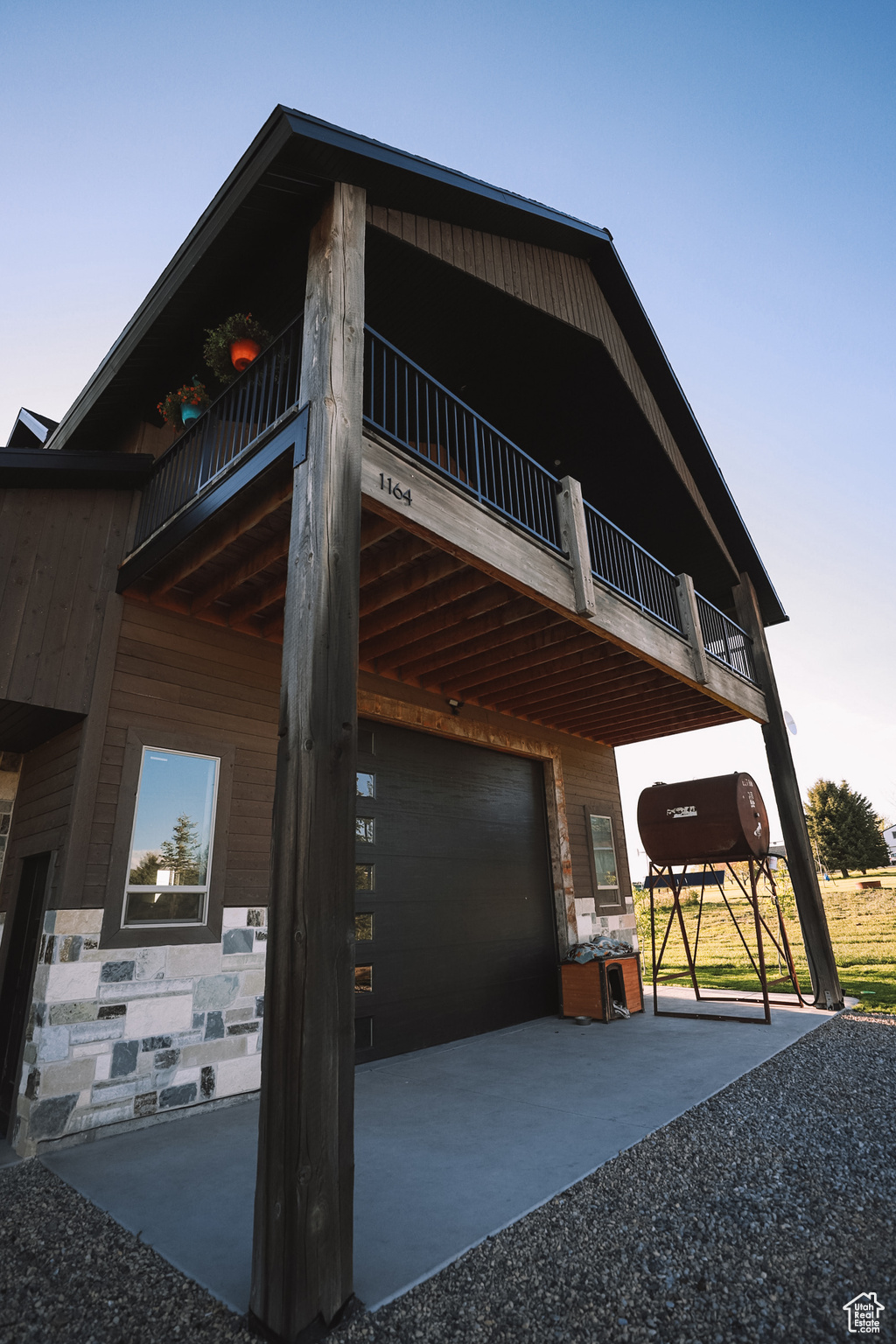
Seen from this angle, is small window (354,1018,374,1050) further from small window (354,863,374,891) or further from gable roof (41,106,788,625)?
gable roof (41,106,788,625)

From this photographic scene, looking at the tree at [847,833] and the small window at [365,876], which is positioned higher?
the tree at [847,833]

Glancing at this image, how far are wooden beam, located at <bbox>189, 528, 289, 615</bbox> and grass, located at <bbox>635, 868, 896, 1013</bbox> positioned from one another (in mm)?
8879

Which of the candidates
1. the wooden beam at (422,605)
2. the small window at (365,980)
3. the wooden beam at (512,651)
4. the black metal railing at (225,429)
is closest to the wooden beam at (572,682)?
the wooden beam at (512,651)

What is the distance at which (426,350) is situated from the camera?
719 cm

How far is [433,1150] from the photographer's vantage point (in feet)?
12.0

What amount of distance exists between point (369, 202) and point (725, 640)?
735cm

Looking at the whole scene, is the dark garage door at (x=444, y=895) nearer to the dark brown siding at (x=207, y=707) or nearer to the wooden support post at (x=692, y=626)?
the dark brown siding at (x=207, y=707)

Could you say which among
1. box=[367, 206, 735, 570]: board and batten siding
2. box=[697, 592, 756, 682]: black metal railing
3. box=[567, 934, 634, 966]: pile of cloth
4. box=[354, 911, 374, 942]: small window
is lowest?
box=[567, 934, 634, 966]: pile of cloth

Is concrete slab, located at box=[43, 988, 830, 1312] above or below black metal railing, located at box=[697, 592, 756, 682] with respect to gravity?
below

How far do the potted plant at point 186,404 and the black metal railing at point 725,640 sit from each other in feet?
21.6

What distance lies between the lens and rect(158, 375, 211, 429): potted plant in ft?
18.8

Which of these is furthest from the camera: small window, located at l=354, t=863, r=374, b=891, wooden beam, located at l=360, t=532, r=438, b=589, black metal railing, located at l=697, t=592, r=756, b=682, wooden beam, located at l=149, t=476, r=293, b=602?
black metal railing, located at l=697, t=592, r=756, b=682

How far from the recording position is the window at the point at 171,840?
4707mm

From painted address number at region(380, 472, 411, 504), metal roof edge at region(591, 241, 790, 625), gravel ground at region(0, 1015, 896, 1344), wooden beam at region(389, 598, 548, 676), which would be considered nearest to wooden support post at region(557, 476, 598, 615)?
wooden beam at region(389, 598, 548, 676)
